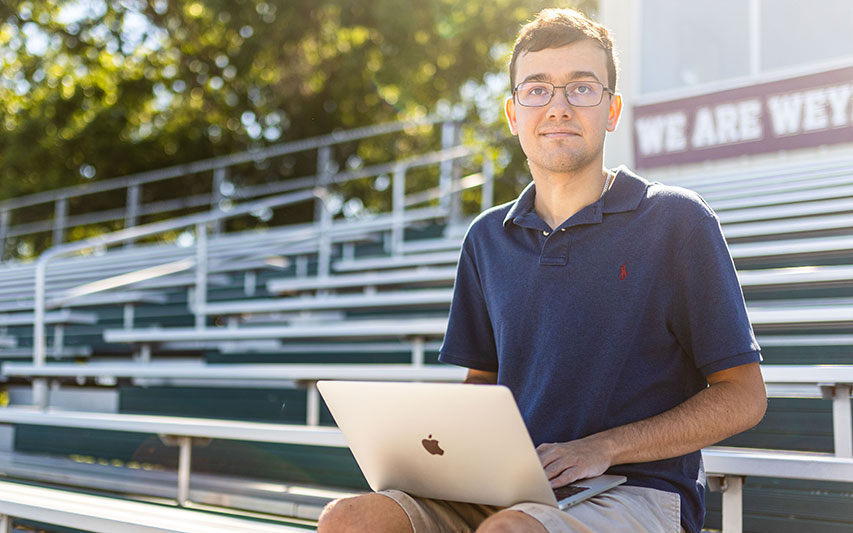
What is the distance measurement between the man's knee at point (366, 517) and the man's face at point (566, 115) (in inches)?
26.1

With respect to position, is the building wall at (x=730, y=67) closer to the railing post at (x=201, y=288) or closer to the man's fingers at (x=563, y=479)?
the railing post at (x=201, y=288)

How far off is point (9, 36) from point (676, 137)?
10249 mm

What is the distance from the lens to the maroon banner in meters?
5.27

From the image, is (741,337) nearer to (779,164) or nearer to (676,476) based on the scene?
(676,476)

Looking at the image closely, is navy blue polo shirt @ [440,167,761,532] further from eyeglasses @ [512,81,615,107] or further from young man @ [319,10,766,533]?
eyeglasses @ [512,81,615,107]

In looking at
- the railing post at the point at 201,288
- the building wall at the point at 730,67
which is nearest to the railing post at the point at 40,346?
the railing post at the point at 201,288

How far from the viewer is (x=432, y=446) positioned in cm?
143

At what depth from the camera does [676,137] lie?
5.95m

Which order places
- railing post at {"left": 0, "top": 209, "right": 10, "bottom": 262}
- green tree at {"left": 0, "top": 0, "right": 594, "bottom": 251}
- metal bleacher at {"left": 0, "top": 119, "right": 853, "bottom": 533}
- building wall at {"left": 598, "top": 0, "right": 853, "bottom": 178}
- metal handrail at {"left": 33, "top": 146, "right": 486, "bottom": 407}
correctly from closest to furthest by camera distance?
metal bleacher at {"left": 0, "top": 119, "right": 853, "bottom": 533}
metal handrail at {"left": 33, "top": 146, "right": 486, "bottom": 407}
building wall at {"left": 598, "top": 0, "right": 853, "bottom": 178}
railing post at {"left": 0, "top": 209, "right": 10, "bottom": 262}
green tree at {"left": 0, "top": 0, "right": 594, "bottom": 251}

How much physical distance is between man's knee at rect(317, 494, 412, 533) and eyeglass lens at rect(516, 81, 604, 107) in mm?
748

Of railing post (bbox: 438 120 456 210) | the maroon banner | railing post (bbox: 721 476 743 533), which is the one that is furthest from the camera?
railing post (bbox: 438 120 456 210)

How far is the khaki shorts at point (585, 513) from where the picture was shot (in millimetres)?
1323

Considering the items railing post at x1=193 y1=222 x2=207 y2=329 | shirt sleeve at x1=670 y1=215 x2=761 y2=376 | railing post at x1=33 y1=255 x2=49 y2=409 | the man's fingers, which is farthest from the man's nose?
railing post at x1=193 y1=222 x2=207 y2=329

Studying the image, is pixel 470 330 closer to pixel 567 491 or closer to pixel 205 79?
pixel 567 491
